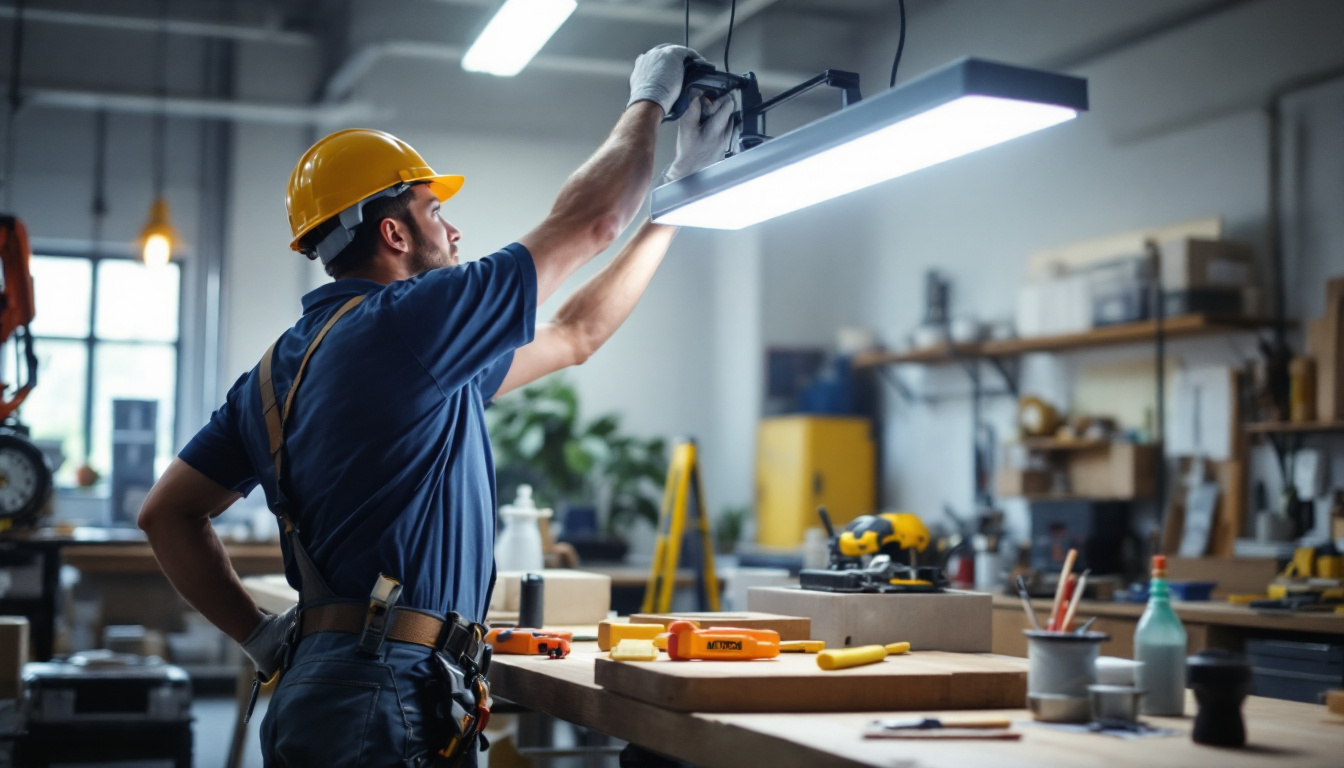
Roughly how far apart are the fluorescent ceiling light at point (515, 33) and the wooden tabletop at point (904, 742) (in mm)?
3629

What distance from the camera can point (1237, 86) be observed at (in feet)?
17.9

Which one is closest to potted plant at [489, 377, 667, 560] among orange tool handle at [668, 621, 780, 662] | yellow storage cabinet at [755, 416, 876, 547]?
yellow storage cabinet at [755, 416, 876, 547]

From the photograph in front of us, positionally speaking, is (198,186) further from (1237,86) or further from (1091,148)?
(1237,86)

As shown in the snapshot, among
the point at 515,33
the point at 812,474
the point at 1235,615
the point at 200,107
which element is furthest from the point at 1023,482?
the point at 200,107

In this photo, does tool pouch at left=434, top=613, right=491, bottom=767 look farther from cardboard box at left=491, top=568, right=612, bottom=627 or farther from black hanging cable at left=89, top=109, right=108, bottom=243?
black hanging cable at left=89, top=109, right=108, bottom=243

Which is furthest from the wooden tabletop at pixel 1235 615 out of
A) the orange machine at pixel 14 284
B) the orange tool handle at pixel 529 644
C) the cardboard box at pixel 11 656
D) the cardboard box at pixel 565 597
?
the orange machine at pixel 14 284

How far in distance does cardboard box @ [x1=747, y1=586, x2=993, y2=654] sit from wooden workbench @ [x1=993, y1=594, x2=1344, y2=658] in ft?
5.19

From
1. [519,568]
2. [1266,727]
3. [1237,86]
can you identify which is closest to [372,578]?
[1266,727]

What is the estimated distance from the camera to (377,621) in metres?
1.68

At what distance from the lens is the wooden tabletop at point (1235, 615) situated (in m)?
3.82

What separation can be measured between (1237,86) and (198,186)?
6.61 meters

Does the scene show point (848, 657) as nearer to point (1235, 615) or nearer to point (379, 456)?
point (379, 456)

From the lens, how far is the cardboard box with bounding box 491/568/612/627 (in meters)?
2.79

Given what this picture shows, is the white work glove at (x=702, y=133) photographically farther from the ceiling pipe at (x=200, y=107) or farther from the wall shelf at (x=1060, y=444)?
the ceiling pipe at (x=200, y=107)
